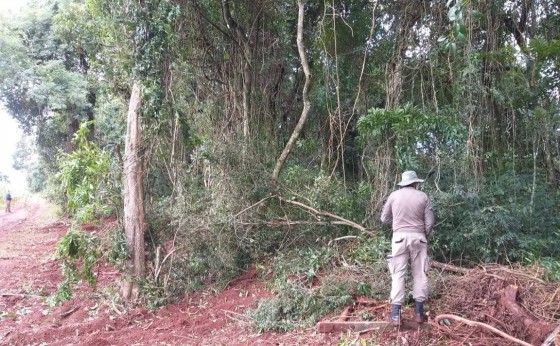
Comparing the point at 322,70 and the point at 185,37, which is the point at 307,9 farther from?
the point at 185,37

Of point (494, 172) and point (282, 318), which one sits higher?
point (494, 172)

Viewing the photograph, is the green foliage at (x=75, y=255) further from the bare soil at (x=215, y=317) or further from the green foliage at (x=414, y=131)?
the green foliage at (x=414, y=131)

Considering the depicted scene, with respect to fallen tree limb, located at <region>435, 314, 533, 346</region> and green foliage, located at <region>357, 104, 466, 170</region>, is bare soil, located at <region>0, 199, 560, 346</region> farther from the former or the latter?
green foliage, located at <region>357, 104, 466, 170</region>

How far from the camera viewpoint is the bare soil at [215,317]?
4230mm

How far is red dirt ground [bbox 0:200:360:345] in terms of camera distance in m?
5.29

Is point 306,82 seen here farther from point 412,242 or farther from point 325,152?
point 412,242

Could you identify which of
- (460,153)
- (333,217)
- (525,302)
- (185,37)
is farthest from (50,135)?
(525,302)

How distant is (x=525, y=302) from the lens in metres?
4.41

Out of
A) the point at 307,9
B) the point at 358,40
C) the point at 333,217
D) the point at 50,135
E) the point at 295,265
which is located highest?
the point at 307,9

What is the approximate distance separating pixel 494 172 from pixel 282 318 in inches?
177

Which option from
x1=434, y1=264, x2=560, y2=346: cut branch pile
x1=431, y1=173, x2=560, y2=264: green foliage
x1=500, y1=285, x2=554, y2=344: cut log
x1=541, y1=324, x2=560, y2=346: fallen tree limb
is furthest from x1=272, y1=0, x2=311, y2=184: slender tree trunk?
x1=541, y1=324, x2=560, y2=346: fallen tree limb

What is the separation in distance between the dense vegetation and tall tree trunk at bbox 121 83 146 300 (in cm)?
15

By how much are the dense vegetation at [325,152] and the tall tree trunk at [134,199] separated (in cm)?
15

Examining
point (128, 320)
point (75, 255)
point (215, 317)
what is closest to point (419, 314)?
point (215, 317)
